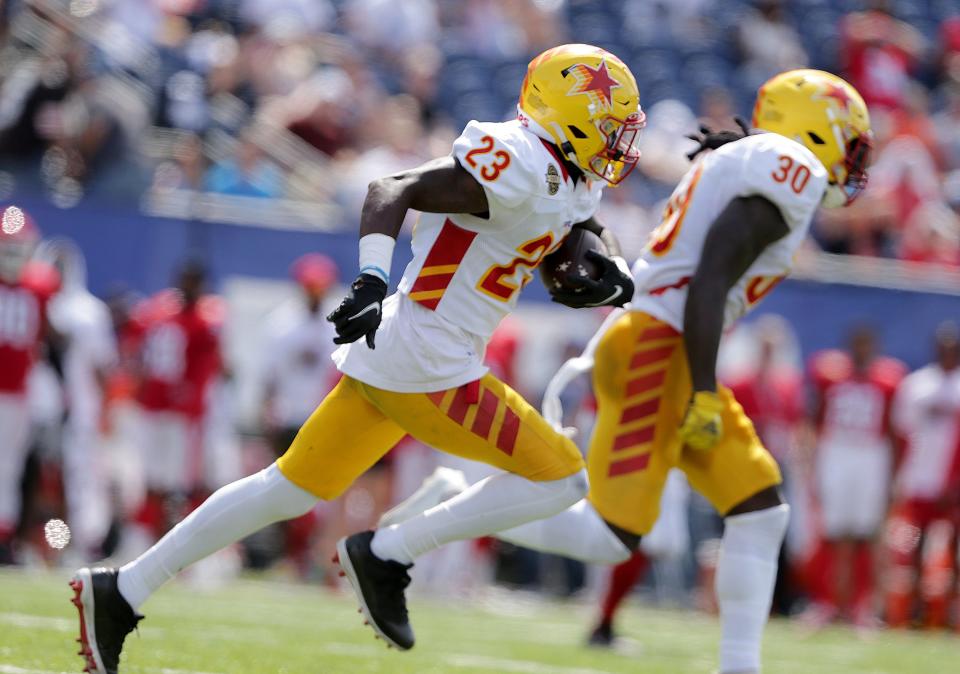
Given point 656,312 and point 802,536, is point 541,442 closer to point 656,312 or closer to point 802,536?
point 656,312

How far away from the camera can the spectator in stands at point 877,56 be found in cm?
1352

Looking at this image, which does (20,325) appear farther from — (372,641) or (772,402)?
(772,402)

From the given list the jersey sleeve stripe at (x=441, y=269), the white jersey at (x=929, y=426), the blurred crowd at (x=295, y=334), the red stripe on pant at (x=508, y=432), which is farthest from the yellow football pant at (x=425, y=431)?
the white jersey at (x=929, y=426)

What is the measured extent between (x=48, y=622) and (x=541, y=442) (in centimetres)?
212

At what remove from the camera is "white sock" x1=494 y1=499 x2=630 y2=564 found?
468 centimetres

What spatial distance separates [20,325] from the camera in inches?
337

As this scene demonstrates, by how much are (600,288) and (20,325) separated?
512 cm

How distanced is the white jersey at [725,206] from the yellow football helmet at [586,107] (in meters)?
0.62

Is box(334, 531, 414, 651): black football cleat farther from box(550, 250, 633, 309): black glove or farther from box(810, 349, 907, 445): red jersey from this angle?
box(810, 349, 907, 445): red jersey

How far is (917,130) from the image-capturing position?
12852 millimetres

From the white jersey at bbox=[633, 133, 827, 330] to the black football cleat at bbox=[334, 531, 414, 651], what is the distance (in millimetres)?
1260

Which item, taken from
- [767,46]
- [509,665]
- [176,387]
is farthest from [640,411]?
[767,46]

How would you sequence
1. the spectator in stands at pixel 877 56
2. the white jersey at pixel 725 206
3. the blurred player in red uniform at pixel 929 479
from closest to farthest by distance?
the white jersey at pixel 725 206, the blurred player in red uniform at pixel 929 479, the spectator in stands at pixel 877 56

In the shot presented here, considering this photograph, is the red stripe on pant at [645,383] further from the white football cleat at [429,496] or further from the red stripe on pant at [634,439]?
the white football cleat at [429,496]
